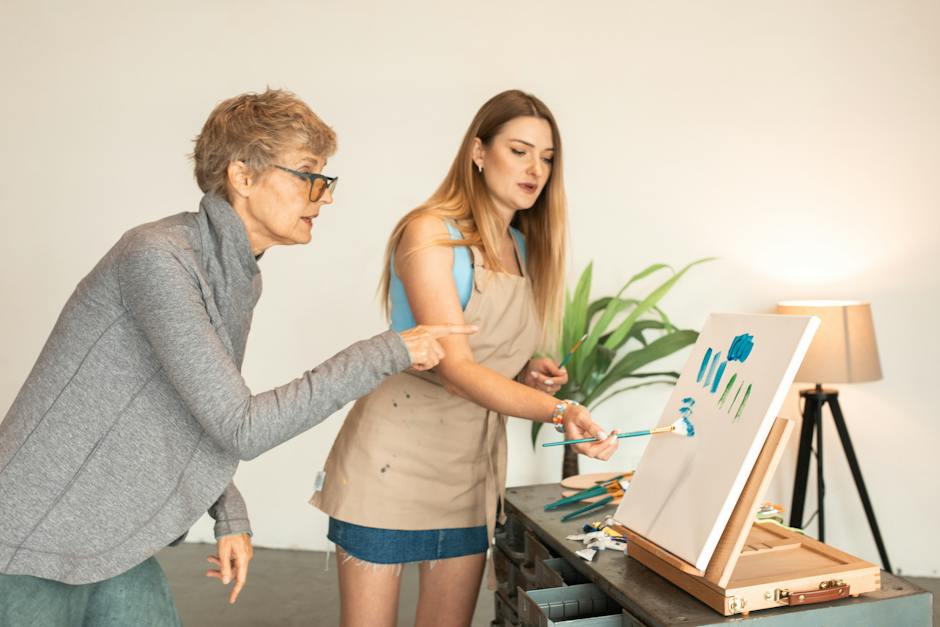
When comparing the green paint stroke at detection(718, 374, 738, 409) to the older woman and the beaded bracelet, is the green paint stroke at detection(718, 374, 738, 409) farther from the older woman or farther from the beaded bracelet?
the older woman

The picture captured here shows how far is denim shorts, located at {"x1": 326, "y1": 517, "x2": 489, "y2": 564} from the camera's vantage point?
5.78 feet

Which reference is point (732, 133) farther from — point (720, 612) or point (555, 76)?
point (720, 612)

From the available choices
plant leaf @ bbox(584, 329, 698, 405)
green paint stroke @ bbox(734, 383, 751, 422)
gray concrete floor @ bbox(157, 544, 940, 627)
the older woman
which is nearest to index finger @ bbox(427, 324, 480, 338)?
the older woman

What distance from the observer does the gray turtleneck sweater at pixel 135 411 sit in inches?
49.2

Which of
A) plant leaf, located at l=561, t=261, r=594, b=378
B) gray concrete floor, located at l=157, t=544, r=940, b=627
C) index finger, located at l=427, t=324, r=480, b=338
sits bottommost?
gray concrete floor, located at l=157, t=544, r=940, b=627

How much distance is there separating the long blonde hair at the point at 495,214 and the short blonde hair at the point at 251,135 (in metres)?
0.36

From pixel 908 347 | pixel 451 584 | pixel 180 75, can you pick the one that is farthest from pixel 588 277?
pixel 180 75

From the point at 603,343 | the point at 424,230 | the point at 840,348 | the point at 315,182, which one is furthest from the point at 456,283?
the point at 840,348

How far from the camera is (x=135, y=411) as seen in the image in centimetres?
131

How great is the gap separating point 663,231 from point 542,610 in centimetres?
260

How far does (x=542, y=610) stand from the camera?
1.31m

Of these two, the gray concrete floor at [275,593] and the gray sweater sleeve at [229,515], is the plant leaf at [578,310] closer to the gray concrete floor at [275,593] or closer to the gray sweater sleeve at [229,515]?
the gray concrete floor at [275,593]

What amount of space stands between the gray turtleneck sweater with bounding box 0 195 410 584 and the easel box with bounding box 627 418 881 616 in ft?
1.79

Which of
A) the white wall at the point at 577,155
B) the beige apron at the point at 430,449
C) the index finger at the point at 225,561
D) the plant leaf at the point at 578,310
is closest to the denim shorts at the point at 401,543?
the beige apron at the point at 430,449
